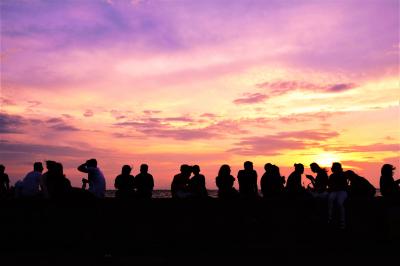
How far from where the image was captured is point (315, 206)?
11.9 metres

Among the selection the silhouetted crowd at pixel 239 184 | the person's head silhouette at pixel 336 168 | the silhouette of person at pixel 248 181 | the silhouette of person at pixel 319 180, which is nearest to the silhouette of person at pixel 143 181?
the silhouetted crowd at pixel 239 184

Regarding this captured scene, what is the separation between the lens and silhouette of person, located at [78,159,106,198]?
37.9 ft

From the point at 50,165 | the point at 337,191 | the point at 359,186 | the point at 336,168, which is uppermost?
the point at 50,165

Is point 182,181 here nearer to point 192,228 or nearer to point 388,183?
point 192,228

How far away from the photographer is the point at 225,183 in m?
12.6

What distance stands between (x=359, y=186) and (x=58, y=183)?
709cm

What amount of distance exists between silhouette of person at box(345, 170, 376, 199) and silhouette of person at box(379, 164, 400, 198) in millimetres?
425

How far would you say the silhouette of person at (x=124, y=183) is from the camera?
1236 centimetres

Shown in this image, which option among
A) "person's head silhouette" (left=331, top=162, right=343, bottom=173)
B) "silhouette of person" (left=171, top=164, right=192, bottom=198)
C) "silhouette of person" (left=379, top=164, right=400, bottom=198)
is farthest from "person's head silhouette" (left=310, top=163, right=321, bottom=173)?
"silhouette of person" (left=171, top=164, right=192, bottom=198)

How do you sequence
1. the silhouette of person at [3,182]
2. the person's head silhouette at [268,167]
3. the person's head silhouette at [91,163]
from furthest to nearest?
the silhouette of person at [3,182] < the person's head silhouette at [268,167] < the person's head silhouette at [91,163]

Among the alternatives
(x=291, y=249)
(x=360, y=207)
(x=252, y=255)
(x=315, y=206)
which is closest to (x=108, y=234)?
(x=252, y=255)

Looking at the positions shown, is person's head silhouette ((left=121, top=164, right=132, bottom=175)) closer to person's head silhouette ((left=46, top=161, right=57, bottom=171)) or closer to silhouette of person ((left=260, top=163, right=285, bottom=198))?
person's head silhouette ((left=46, top=161, right=57, bottom=171))

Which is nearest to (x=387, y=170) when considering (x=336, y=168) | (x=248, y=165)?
(x=336, y=168)

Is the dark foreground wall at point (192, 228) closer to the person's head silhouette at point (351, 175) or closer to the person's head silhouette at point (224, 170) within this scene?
the person's head silhouette at point (351, 175)
